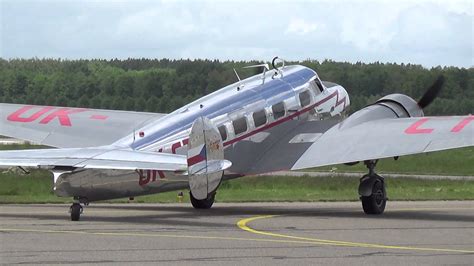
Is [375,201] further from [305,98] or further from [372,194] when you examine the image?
[305,98]

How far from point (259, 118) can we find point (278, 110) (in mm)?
912

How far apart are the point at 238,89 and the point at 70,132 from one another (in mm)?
5557

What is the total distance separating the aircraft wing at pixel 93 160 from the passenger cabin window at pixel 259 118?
561cm

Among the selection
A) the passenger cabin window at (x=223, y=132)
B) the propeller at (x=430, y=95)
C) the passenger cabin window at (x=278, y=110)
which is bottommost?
the passenger cabin window at (x=223, y=132)

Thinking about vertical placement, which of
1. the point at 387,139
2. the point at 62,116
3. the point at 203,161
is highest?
the point at 62,116

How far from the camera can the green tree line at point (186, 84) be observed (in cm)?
5916

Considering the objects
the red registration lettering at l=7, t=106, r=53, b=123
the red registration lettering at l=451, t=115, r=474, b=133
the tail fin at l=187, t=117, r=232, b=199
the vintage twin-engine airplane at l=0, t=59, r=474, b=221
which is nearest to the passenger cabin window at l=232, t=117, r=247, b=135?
the vintage twin-engine airplane at l=0, t=59, r=474, b=221

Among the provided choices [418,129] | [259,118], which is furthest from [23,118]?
[418,129]

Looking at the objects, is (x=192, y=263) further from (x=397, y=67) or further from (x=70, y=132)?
(x=397, y=67)

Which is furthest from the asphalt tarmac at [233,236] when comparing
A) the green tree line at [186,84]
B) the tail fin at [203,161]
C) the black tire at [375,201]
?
the green tree line at [186,84]

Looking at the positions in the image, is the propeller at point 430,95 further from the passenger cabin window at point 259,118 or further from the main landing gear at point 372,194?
the passenger cabin window at point 259,118

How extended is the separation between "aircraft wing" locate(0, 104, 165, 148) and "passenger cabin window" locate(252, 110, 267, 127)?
3911mm

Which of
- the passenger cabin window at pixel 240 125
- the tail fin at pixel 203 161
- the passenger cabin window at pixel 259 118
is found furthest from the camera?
the passenger cabin window at pixel 259 118

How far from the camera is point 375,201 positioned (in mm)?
28703
